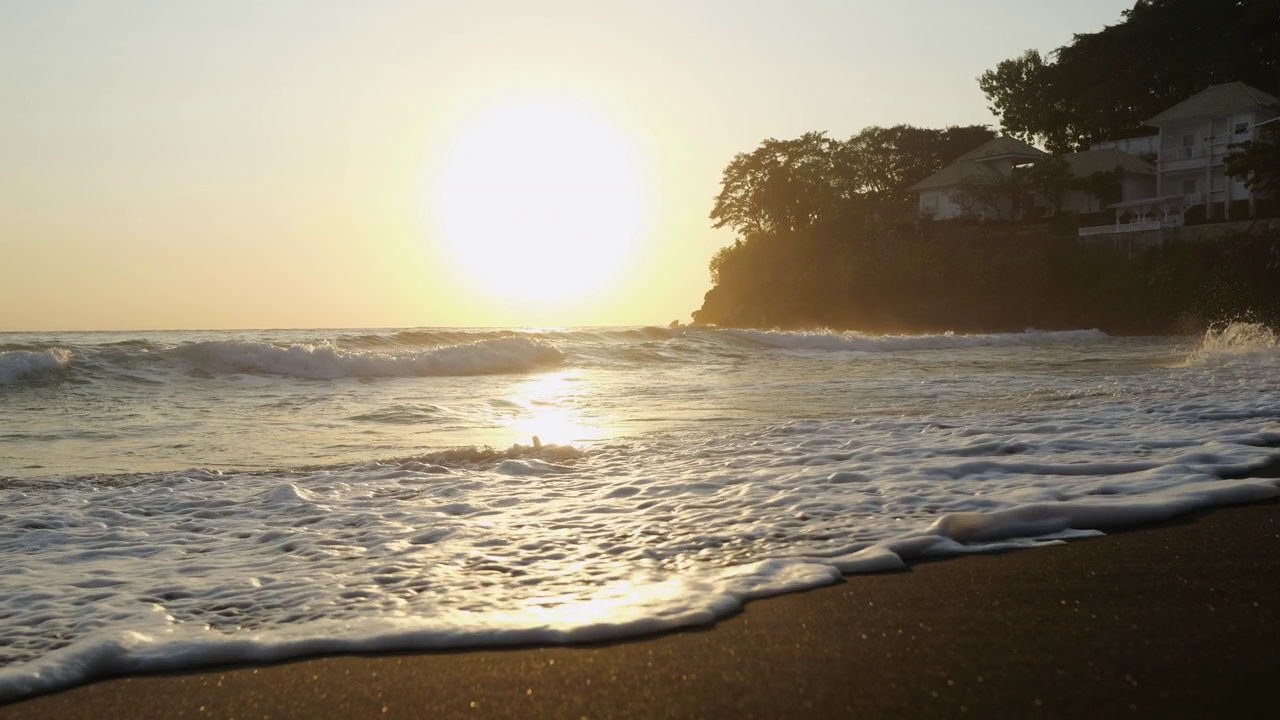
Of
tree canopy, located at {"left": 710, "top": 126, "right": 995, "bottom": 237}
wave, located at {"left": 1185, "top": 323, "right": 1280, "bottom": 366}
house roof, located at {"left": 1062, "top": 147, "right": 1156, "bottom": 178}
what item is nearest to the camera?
wave, located at {"left": 1185, "top": 323, "right": 1280, "bottom": 366}

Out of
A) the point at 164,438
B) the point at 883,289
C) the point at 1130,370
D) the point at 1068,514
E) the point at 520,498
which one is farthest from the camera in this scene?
the point at 883,289

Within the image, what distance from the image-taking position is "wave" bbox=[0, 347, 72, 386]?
14.6 m

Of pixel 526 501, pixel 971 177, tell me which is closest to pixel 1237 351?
pixel 526 501

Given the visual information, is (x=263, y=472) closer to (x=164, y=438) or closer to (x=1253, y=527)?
(x=164, y=438)

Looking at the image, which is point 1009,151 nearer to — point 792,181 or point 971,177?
point 971,177

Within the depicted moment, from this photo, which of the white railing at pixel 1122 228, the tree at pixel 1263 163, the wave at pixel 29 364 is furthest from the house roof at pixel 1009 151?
the wave at pixel 29 364

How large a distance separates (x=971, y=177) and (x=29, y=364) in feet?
145

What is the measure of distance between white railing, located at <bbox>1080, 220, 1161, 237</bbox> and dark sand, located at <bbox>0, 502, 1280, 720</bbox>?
4214 centimetres

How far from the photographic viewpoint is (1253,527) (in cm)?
395

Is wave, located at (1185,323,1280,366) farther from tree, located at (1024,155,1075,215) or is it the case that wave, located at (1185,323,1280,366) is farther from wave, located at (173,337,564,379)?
tree, located at (1024,155,1075,215)

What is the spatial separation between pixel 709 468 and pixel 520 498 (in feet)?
4.39

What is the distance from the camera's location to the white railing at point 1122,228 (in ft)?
132

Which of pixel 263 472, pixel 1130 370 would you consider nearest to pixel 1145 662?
pixel 263 472

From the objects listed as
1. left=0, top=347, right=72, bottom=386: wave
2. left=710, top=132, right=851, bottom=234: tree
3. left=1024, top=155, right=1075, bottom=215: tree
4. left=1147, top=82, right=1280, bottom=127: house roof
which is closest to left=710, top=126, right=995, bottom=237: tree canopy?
left=710, top=132, right=851, bottom=234: tree
